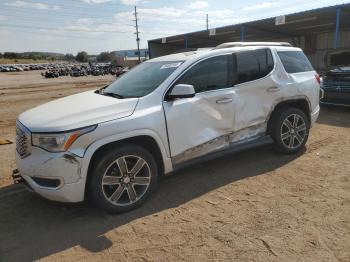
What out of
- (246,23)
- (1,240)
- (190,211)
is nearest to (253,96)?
(190,211)

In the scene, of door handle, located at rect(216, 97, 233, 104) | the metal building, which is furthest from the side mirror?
the metal building

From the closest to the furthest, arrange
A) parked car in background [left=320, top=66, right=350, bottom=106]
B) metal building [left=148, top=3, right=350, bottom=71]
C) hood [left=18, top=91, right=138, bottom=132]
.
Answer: hood [left=18, top=91, right=138, bottom=132]
parked car in background [left=320, top=66, right=350, bottom=106]
metal building [left=148, top=3, right=350, bottom=71]

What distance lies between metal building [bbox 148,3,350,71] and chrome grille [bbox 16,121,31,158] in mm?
14706

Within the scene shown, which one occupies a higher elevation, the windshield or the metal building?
the metal building

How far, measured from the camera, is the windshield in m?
4.25

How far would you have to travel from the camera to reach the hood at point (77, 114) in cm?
352

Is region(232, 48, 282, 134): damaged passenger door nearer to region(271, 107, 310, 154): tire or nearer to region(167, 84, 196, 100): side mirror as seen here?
region(271, 107, 310, 154): tire

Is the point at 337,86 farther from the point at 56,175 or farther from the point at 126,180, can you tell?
the point at 56,175

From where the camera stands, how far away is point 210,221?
11.8 ft

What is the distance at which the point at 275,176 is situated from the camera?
470cm

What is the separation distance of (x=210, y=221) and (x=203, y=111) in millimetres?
1428

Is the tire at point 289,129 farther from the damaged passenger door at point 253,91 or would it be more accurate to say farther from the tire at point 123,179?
the tire at point 123,179

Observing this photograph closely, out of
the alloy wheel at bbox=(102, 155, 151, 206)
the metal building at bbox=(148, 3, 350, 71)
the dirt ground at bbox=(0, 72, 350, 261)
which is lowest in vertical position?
the dirt ground at bbox=(0, 72, 350, 261)

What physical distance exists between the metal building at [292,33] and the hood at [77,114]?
47.1ft
